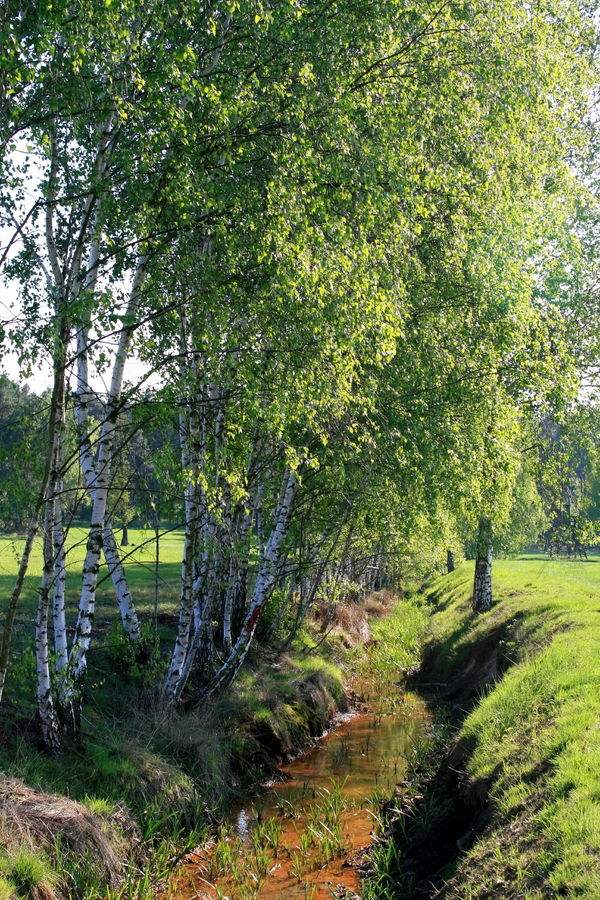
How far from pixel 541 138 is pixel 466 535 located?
13987 millimetres

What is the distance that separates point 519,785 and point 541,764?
1.22ft

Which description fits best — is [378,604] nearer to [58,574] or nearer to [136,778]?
[136,778]

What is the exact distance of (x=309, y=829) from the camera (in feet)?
34.4

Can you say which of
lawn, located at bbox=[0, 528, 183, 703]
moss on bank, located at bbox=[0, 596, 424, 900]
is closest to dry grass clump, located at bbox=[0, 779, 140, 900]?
→ moss on bank, located at bbox=[0, 596, 424, 900]

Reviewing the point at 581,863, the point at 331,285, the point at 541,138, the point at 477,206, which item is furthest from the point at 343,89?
the point at 581,863

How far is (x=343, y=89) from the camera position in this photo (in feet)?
29.2

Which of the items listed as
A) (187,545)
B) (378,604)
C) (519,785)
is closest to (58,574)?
(187,545)

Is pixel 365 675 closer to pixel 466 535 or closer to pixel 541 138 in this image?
pixel 466 535

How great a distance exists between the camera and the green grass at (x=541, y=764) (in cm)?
661

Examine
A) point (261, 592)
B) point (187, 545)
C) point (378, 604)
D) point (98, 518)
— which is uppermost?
point (98, 518)

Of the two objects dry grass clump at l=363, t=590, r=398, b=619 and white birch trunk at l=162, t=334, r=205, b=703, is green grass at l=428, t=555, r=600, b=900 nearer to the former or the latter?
white birch trunk at l=162, t=334, r=205, b=703

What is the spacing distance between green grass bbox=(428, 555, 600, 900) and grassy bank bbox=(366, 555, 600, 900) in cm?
2

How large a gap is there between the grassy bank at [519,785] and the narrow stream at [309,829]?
2.43ft

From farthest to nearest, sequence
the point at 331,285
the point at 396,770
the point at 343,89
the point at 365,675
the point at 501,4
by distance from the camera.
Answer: the point at 365,675 → the point at 396,770 → the point at 501,4 → the point at 343,89 → the point at 331,285
